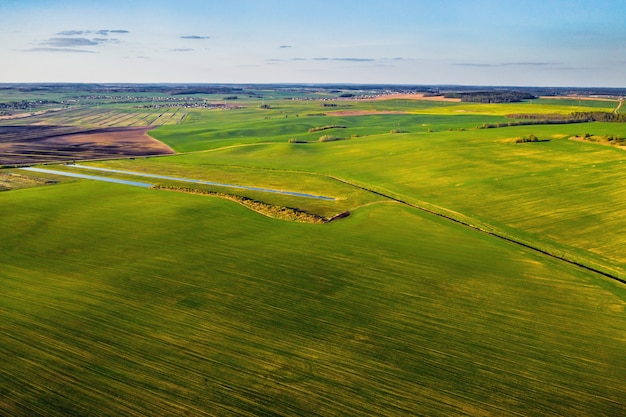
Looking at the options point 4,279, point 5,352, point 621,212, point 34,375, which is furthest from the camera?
point 621,212

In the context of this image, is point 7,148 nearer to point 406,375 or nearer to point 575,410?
point 406,375

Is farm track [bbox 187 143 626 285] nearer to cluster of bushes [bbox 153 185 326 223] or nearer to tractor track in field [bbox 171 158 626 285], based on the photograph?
tractor track in field [bbox 171 158 626 285]

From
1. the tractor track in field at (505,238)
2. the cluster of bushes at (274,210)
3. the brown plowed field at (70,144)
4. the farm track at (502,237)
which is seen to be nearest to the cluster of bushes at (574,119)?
the farm track at (502,237)

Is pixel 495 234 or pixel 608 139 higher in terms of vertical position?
pixel 608 139

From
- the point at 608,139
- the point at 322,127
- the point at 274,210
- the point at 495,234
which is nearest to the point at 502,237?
the point at 495,234

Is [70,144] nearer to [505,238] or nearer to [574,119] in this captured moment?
[505,238]

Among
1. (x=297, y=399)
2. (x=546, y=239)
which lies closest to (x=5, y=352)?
(x=297, y=399)
